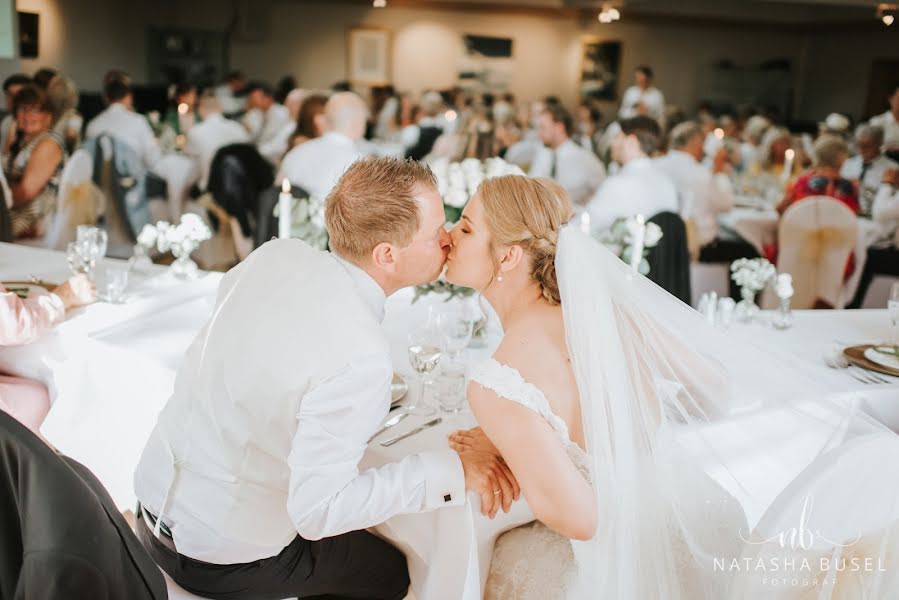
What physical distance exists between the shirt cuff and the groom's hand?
0.05 ft

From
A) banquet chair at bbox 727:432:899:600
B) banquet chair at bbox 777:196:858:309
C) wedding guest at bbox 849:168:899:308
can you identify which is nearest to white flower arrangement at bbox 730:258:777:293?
banquet chair at bbox 727:432:899:600

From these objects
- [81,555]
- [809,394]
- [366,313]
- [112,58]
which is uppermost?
[112,58]

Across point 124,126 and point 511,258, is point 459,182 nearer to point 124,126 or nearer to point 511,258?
point 511,258

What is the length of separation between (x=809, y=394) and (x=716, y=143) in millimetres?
5663

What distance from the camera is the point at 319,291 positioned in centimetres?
143

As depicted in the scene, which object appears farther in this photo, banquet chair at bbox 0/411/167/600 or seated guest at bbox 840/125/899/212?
seated guest at bbox 840/125/899/212

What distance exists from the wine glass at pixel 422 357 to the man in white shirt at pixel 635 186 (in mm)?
2334

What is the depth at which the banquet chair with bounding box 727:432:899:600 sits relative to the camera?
130 cm

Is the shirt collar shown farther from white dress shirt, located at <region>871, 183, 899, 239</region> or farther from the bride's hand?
white dress shirt, located at <region>871, 183, 899, 239</region>

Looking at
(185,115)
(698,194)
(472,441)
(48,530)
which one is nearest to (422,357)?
(472,441)

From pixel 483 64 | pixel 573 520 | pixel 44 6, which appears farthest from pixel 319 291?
pixel 483 64

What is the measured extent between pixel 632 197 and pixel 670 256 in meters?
0.42

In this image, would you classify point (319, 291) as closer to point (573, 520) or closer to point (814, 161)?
point (573, 520)

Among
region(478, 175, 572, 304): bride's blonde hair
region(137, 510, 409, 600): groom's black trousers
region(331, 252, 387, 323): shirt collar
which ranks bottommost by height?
region(137, 510, 409, 600): groom's black trousers
